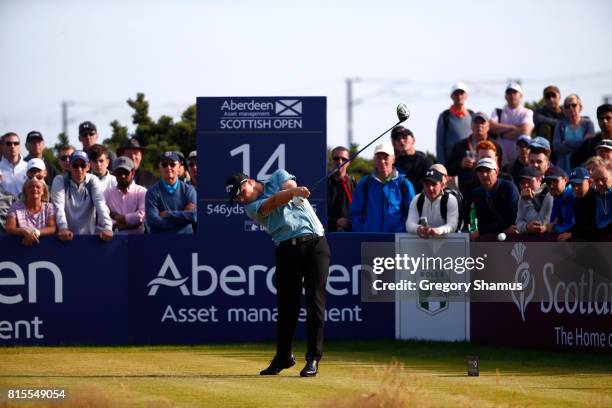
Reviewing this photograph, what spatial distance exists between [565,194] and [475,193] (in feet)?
5.21

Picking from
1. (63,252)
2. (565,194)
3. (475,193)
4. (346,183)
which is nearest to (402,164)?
(346,183)

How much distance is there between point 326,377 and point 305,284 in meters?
0.92

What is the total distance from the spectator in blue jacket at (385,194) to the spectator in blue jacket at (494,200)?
1061 millimetres

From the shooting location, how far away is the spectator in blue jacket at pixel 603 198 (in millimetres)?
13891

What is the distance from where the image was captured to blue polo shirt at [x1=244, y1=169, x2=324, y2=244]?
39.7 ft

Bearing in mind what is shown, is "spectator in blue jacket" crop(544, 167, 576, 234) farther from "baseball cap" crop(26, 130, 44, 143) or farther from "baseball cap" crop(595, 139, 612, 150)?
"baseball cap" crop(26, 130, 44, 143)

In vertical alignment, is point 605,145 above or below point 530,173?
above

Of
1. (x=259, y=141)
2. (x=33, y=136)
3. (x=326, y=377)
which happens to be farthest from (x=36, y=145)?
(x=326, y=377)

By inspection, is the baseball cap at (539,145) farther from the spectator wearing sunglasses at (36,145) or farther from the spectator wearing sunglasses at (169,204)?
the spectator wearing sunglasses at (36,145)

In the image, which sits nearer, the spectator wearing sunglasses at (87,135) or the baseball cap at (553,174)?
the baseball cap at (553,174)

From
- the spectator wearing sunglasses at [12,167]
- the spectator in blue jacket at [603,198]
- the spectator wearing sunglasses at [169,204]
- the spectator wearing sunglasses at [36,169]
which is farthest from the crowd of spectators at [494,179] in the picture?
the spectator wearing sunglasses at [12,167]

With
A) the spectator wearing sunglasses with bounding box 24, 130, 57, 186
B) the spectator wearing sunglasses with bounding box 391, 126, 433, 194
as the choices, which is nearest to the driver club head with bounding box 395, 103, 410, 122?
the spectator wearing sunglasses with bounding box 391, 126, 433, 194

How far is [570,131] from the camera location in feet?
57.9

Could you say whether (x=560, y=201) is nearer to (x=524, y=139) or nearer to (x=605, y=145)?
(x=605, y=145)
